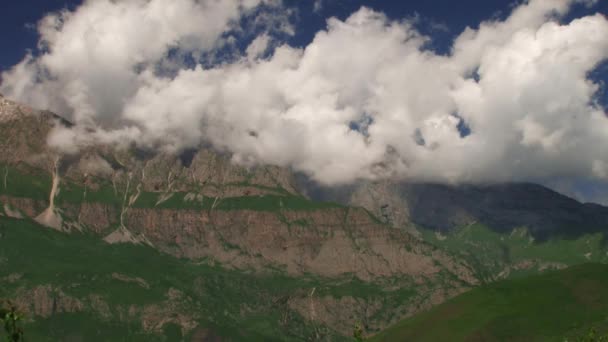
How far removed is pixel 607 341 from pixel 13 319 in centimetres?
8892

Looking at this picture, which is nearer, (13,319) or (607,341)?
(13,319)

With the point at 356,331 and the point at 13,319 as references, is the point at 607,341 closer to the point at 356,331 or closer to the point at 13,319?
the point at 356,331

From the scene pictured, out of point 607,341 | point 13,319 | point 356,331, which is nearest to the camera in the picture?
point 13,319

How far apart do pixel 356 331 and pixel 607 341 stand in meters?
61.9

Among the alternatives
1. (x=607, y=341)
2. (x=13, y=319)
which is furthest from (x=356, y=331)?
(x=607, y=341)

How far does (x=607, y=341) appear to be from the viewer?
3957 inches

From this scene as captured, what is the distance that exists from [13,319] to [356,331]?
27.7 m

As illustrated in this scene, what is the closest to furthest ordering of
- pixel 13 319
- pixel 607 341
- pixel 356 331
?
pixel 13 319
pixel 356 331
pixel 607 341

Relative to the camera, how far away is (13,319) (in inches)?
1698

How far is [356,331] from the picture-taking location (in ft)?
186

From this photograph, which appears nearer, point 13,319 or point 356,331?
point 13,319
